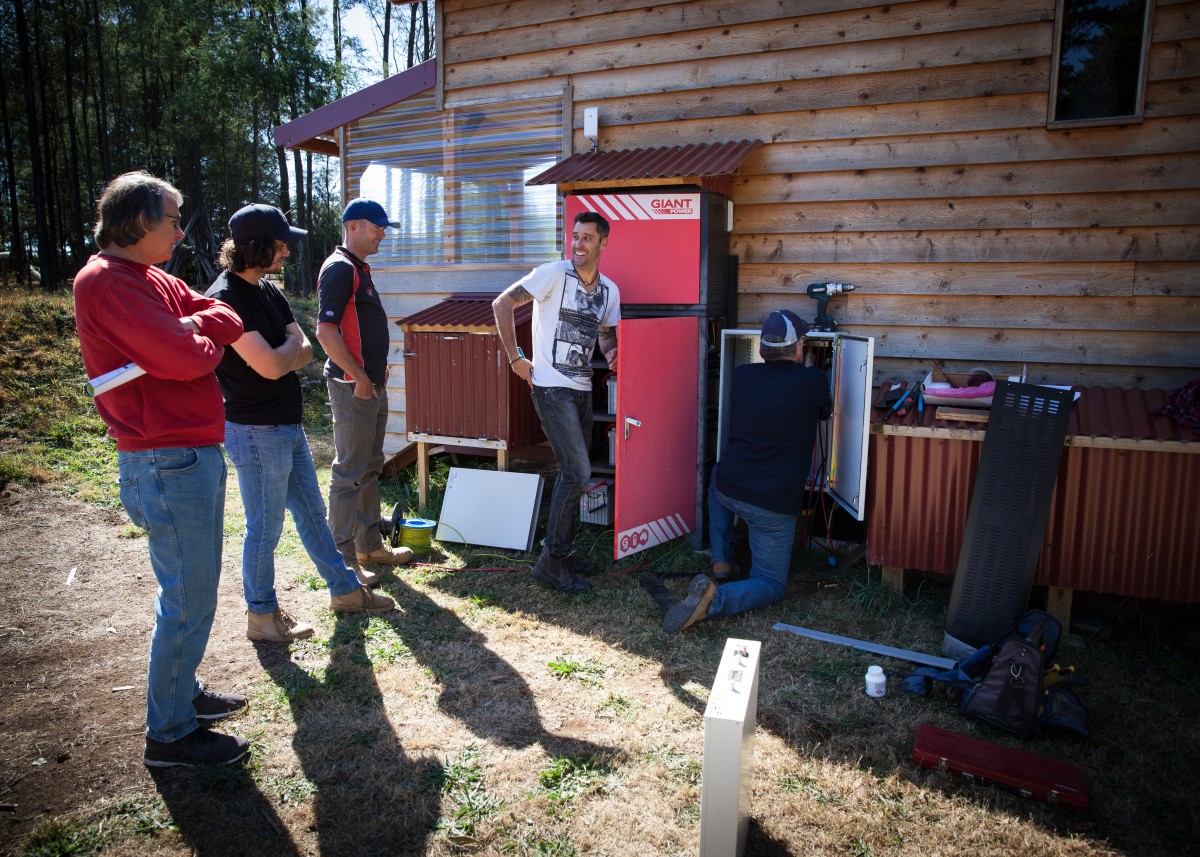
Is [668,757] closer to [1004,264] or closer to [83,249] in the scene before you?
[1004,264]

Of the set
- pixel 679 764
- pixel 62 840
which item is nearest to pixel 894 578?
pixel 679 764

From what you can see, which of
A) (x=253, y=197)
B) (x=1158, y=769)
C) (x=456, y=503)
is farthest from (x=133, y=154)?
(x=1158, y=769)

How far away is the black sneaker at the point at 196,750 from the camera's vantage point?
9.71 ft

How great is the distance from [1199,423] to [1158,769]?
74.8 inches

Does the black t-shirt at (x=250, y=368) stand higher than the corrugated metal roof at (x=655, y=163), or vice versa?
the corrugated metal roof at (x=655, y=163)

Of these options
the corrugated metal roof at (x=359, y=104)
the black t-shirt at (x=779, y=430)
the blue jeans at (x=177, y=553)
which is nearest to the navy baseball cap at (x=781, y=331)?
the black t-shirt at (x=779, y=430)

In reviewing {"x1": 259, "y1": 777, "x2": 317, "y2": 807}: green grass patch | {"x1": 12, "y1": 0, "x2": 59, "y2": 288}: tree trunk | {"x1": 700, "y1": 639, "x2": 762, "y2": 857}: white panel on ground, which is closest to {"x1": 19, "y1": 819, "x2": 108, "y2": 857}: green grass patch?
{"x1": 259, "y1": 777, "x2": 317, "y2": 807}: green grass patch

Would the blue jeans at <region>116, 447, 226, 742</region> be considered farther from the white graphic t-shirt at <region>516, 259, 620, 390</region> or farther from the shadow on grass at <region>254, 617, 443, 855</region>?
the white graphic t-shirt at <region>516, 259, 620, 390</region>

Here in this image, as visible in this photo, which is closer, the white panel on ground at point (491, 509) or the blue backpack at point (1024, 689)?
the blue backpack at point (1024, 689)

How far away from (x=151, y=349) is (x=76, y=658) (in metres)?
2.24

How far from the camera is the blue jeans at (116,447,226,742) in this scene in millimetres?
2805

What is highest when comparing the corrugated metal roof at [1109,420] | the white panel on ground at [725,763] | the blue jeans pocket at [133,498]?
the corrugated metal roof at [1109,420]

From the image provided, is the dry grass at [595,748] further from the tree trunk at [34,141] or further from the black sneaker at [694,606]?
the tree trunk at [34,141]

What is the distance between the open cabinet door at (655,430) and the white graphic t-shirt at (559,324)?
260mm
